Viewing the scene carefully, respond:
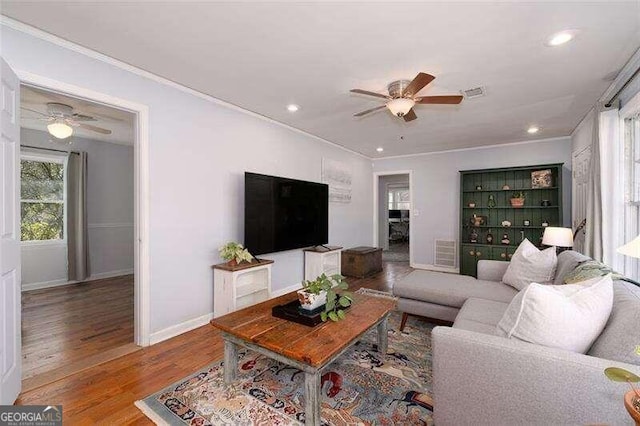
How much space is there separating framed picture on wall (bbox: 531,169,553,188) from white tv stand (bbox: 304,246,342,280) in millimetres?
3700

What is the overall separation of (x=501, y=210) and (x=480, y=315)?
398cm

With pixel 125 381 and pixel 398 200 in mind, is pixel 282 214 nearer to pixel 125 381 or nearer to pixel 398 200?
pixel 125 381

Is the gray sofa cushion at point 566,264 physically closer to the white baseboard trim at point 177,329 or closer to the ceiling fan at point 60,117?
the white baseboard trim at point 177,329

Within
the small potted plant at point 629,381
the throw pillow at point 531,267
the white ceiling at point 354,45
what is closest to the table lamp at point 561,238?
the throw pillow at point 531,267

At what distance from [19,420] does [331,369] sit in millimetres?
1862

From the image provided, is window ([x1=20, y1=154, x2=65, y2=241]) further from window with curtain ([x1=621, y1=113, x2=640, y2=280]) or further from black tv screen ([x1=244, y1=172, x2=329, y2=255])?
window with curtain ([x1=621, y1=113, x2=640, y2=280])

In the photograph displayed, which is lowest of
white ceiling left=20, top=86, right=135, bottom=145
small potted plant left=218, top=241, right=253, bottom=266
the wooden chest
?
the wooden chest

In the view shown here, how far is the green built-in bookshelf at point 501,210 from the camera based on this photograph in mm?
4910

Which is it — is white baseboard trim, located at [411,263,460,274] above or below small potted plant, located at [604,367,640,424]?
below

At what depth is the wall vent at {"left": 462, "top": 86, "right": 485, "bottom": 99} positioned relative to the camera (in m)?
2.91

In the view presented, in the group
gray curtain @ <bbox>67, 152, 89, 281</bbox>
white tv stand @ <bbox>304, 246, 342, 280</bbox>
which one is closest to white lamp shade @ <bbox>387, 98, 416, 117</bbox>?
white tv stand @ <bbox>304, 246, 342, 280</bbox>

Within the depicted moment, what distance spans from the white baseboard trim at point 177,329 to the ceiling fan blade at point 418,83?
3.08 m

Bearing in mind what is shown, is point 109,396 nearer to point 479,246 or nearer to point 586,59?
point 586,59

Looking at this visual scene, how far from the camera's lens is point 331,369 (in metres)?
2.20
